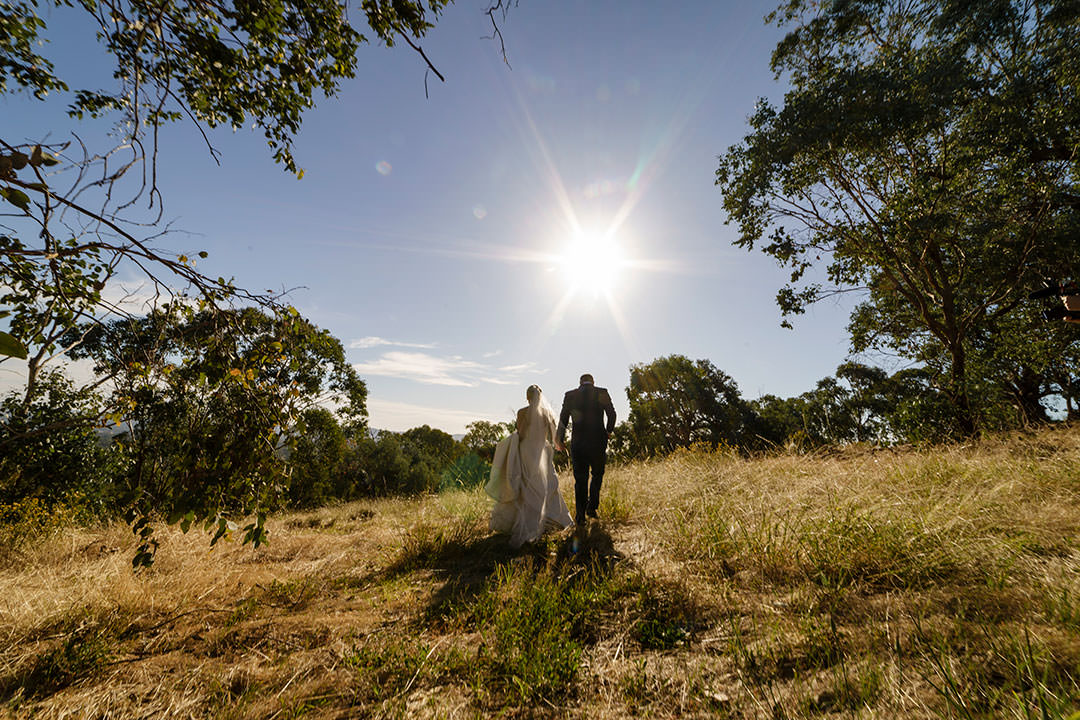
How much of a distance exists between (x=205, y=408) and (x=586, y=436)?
453 centimetres

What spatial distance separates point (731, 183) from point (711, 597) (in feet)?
28.7

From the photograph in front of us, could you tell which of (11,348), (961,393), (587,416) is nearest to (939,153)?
(961,393)

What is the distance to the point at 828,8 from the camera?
8.43 metres

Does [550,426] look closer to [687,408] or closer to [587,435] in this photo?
[587,435]

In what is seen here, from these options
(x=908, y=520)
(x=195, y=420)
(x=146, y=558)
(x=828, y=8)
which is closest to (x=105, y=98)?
(x=195, y=420)

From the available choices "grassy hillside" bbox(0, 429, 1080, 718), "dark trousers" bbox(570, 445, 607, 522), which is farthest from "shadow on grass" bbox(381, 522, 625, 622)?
"dark trousers" bbox(570, 445, 607, 522)

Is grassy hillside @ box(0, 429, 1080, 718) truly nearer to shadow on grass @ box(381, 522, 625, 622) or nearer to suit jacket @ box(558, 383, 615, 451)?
shadow on grass @ box(381, 522, 625, 622)

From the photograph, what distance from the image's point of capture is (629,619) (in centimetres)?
298

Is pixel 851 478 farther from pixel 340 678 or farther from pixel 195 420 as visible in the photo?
pixel 195 420

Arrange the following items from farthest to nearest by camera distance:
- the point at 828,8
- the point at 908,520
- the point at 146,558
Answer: the point at 828,8, the point at 908,520, the point at 146,558

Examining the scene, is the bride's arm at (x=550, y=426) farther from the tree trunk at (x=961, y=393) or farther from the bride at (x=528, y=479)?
the tree trunk at (x=961, y=393)

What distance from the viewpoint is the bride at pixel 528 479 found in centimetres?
555

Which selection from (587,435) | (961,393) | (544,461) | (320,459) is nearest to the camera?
(544,461)

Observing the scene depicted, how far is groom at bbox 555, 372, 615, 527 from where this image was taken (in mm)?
5961
